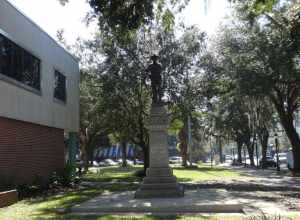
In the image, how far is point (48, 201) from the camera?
18.7 meters

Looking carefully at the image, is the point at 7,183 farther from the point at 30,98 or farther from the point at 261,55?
the point at 261,55

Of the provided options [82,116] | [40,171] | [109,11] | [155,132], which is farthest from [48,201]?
[82,116]

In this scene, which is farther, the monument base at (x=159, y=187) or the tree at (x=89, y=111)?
the tree at (x=89, y=111)

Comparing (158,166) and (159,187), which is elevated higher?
(158,166)

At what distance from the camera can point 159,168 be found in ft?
60.8

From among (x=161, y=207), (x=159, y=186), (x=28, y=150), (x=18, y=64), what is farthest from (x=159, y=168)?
(x=18, y=64)

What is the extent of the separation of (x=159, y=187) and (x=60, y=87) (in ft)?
43.9

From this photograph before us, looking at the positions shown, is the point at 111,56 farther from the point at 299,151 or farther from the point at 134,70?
the point at 299,151

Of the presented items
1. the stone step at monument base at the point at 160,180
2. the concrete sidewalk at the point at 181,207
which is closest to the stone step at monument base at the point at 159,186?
the stone step at monument base at the point at 160,180

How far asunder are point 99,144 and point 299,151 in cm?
4679

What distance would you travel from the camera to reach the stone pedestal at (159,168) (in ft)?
58.7

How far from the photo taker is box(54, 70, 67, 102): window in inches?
1116

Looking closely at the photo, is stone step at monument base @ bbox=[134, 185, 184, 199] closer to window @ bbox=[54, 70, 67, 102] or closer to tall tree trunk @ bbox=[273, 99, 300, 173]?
window @ bbox=[54, 70, 67, 102]

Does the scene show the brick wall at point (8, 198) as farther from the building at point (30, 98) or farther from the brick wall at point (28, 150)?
the brick wall at point (28, 150)
